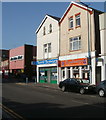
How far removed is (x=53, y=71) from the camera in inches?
1216

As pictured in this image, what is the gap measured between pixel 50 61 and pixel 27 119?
917 inches

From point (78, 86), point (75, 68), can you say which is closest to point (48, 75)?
point (75, 68)

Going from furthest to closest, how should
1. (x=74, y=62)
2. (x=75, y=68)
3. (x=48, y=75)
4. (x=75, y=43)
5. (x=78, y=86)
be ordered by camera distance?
(x=48, y=75) → (x=75, y=43) → (x=75, y=68) → (x=74, y=62) → (x=78, y=86)

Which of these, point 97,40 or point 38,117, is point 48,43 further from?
point 38,117

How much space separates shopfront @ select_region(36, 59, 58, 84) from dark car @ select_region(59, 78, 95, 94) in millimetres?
9511

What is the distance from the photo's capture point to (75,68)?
2678cm

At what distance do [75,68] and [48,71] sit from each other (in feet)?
22.2

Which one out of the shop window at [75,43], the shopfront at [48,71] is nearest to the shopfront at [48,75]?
the shopfront at [48,71]

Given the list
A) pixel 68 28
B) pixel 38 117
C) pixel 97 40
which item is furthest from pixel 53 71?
pixel 38 117

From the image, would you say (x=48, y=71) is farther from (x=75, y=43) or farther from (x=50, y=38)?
(x=75, y=43)

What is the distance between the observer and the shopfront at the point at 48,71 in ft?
99.5

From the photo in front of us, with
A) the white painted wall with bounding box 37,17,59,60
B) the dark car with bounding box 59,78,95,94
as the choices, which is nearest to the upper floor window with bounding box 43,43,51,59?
the white painted wall with bounding box 37,17,59,60

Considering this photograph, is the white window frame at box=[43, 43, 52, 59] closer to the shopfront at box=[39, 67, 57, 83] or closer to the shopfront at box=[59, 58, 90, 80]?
the shopfront at box=[39, 67, 57, 83]

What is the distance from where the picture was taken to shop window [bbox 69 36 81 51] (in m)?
26.3
